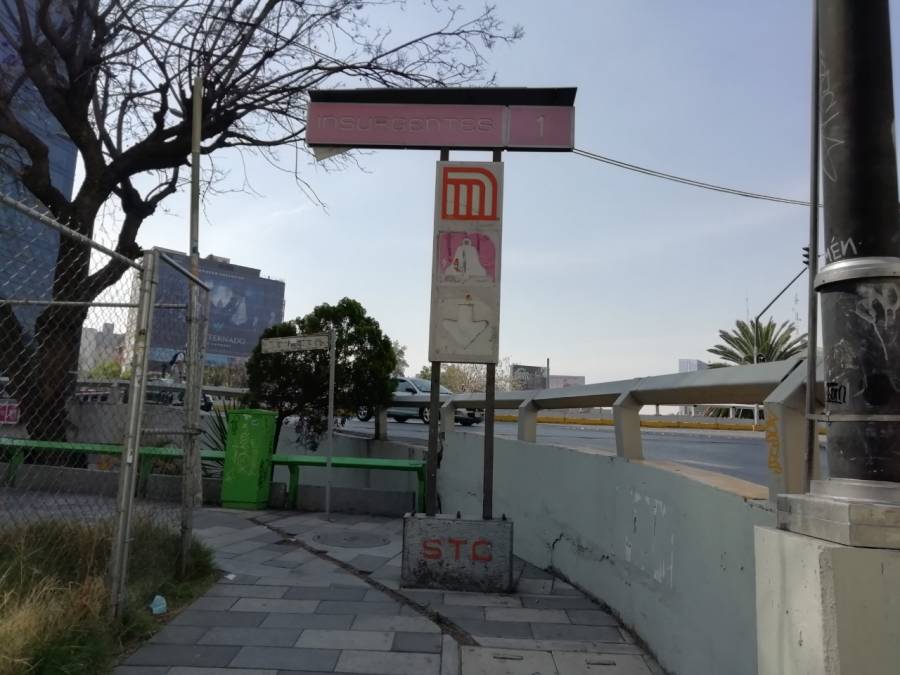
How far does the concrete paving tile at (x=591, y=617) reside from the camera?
4.41 metres

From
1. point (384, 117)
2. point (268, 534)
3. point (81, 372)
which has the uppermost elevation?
point (384, 117)

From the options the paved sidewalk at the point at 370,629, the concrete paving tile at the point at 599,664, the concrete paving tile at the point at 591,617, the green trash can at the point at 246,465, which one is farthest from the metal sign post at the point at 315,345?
the concrete paving tile at the point at 599,664

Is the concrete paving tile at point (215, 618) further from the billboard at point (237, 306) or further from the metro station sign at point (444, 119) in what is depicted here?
the billboard at point (237, 306)

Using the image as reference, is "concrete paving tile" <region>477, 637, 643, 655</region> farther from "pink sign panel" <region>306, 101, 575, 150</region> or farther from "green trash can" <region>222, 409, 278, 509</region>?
"green trash can" <region>222, 409, 278, 509</region>

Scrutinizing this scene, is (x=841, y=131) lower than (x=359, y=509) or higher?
higher

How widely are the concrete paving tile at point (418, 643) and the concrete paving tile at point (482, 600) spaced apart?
751mm

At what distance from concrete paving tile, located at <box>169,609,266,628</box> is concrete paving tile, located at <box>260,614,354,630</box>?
0.27 feet

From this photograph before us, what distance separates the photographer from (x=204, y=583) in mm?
5043

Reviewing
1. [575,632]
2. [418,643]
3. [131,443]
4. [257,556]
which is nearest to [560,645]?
[575,632]

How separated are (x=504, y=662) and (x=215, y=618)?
1.93 metres

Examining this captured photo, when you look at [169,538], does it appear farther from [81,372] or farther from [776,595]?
[776,595]

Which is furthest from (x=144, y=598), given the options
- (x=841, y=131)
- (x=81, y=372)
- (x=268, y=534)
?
(x=841, y=131)

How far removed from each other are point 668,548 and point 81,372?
4.46 m

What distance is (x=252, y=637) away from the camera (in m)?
3.99
